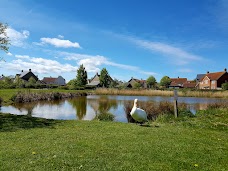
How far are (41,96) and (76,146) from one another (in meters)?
31.9

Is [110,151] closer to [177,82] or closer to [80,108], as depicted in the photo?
[80,108]

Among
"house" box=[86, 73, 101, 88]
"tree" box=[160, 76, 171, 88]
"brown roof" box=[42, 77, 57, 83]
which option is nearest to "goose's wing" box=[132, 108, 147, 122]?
"house" box=[86, 73, 101, 88]

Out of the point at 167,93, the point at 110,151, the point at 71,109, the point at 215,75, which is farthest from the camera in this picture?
the point at 215,75

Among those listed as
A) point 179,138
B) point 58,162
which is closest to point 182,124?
point 179,138

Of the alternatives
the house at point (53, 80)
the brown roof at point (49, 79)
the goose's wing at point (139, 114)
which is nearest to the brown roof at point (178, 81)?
the house at point (53, 80)

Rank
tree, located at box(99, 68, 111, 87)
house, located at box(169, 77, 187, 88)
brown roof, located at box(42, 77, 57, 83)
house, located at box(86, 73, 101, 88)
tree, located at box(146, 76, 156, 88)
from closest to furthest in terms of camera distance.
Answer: tree, located at box(99, 68, 111, 87) → house, located at box(86, 73, 101, 88) → tree, located at box(146, 76, 156, 88) → house, located at box(169, 77, 187, 88) → brown roof, located at box(42, 77, 57, 83)

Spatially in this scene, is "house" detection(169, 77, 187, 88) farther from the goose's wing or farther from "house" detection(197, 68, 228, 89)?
the goose's wing

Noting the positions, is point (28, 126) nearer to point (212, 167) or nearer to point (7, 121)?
point (7, 121)

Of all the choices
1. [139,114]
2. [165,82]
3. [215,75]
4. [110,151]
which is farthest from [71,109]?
[165,82]

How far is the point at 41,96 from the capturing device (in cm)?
3775

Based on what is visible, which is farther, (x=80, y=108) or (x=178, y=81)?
(x=178, y=81)

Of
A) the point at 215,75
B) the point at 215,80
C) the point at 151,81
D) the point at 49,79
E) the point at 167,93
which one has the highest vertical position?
the point at 49,79

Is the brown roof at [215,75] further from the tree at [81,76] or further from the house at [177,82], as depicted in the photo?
the tree at [81,76]

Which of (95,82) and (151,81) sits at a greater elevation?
(151,81)
